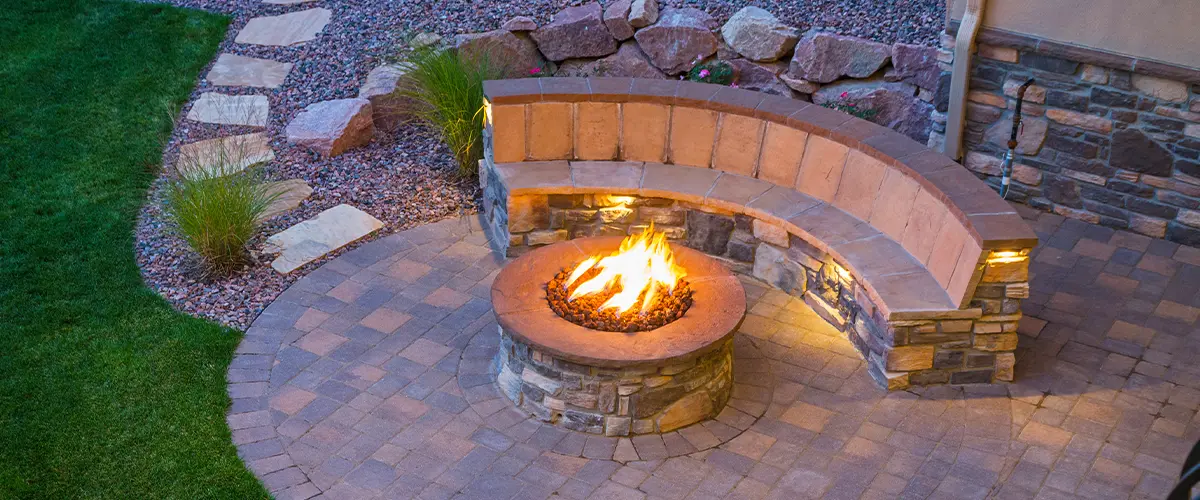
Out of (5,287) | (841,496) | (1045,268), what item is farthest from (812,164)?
(5,287)

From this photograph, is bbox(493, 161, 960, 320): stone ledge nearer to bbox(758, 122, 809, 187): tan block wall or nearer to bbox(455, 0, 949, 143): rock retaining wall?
bbox(758, 122, 809, 187): tan block wall

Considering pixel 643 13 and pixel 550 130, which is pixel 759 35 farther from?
pixel 550 130

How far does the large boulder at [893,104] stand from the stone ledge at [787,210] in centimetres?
212

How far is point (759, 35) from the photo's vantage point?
30.3 feet

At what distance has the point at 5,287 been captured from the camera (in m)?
6.92

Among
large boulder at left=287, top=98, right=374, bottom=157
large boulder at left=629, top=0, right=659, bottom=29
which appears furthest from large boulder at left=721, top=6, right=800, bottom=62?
large boulder at left=287, top=98, right=374, bottom=157

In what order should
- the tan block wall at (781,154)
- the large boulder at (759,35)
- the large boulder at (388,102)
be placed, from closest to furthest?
the tan block wall at (781,154) → the large boulder at (388,102) → the large boulder at (759,35)

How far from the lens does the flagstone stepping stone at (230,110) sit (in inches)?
358

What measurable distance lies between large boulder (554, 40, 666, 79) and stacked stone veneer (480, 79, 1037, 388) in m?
2.16

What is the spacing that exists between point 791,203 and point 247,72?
523cm

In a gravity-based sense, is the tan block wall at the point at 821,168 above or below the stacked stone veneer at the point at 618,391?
above

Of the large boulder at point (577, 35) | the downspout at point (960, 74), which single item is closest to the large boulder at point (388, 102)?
the large boulder at point (577, 35)

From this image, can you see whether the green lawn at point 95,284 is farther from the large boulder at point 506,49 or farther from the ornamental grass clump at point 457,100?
the large boulder at point 506,49

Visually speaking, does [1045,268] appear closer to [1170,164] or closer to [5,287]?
[1170,164]
